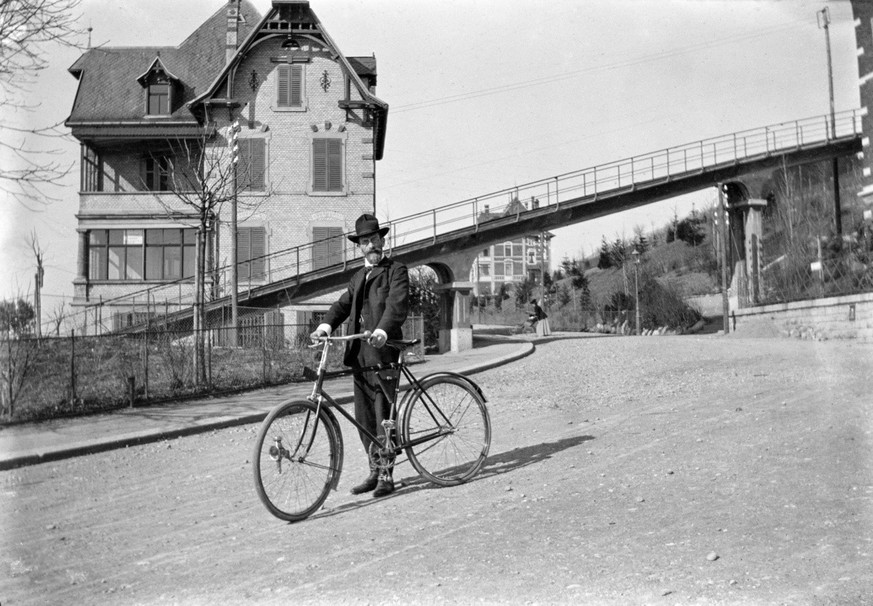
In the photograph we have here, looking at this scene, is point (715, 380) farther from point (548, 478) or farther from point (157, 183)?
point (157, 183)

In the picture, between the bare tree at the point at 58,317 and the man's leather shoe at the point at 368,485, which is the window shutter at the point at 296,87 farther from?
the man's leather shoe at the point at 368,485

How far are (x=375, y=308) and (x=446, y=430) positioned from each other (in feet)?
3.67

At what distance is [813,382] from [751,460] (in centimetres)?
531

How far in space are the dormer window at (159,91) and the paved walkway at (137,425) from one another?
50.9ft

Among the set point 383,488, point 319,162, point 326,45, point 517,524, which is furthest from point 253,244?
point 517,524

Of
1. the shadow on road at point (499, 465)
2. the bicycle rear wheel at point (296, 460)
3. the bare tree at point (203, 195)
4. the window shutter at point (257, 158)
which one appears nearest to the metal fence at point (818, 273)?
the shadow on road at point (499, 465)

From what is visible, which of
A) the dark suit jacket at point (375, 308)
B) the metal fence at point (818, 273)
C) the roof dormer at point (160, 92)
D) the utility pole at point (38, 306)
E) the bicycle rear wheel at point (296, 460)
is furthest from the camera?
the roof dormer at point (160, 92)

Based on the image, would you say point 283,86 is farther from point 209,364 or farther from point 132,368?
point 132,368

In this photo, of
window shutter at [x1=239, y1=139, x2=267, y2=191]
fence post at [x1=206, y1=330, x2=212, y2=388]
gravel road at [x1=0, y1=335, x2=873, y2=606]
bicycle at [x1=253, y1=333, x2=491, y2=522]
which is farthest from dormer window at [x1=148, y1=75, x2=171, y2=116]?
bicycle at [x1=253, y1=333, x2=491, y2=522]

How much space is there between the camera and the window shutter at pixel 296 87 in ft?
84.6

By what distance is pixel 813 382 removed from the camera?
11.0 m

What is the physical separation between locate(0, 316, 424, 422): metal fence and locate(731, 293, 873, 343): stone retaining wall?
37.0 ft

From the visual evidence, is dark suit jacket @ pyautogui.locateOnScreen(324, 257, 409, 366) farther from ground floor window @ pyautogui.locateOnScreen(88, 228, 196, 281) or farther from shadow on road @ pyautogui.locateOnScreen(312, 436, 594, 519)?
ground floor window @ pyautogui.locateOnScreen(88, 228, 196, 281)

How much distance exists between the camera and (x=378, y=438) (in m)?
5.98
